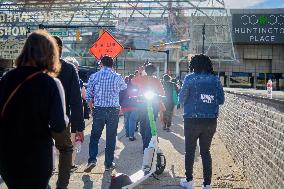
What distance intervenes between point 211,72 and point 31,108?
3.54 metres

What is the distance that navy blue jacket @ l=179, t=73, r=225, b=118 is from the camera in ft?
20.6

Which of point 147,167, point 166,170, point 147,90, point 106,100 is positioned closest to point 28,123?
point 147,167

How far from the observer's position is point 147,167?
6.73m

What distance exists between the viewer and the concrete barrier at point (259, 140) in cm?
507

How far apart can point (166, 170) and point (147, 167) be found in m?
1.24

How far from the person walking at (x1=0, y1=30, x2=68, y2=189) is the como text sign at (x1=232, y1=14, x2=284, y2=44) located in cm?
5678

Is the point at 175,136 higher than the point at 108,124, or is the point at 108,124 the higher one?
the point at 108,124

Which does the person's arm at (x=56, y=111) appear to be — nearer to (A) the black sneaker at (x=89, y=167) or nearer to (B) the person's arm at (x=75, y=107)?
(B) the person's arm at (x=75, y=107)

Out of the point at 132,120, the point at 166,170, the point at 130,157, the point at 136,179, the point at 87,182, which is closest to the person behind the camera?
the point at 136,179

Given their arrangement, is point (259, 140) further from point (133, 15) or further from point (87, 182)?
point (133, 15)

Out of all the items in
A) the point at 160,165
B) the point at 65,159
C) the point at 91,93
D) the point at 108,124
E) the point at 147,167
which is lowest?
the point at 160,165

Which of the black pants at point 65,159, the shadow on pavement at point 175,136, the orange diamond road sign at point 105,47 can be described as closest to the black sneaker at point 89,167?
the black pants at point 65,159

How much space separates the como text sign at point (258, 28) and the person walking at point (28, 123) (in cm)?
5678

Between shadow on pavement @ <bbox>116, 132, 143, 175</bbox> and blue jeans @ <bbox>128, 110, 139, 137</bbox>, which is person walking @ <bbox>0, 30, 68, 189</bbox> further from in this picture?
blue jeans @ <bbox>128, 110, 139, 137</bbox>
